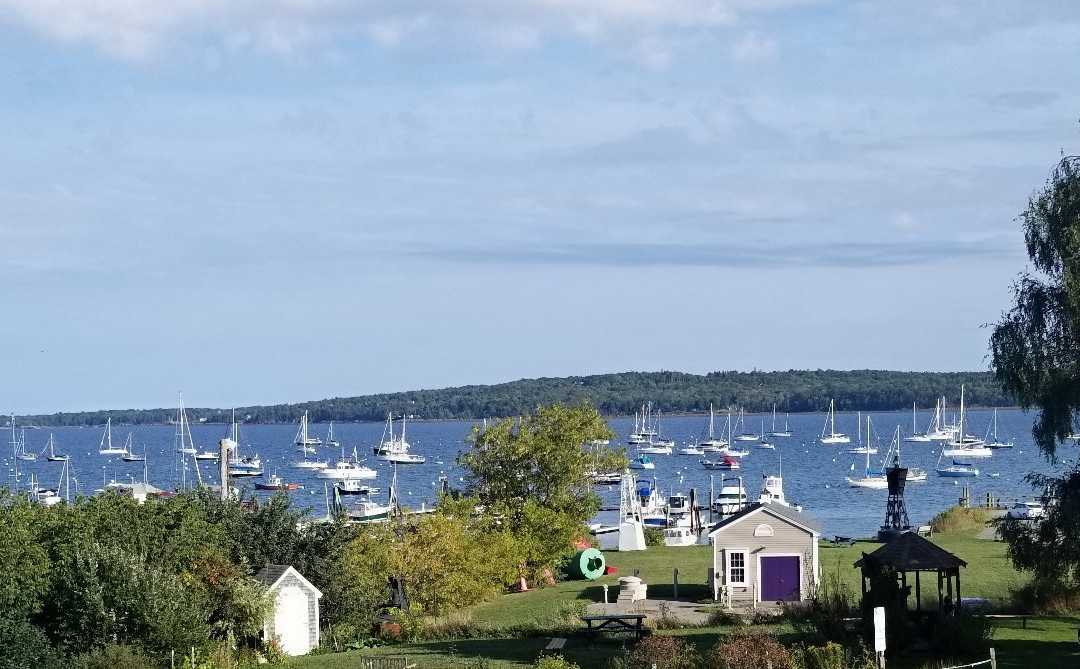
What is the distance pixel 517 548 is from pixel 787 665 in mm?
24054

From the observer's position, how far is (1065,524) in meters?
32.8

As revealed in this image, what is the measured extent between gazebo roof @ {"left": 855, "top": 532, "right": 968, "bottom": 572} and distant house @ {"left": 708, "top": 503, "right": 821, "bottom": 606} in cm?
899

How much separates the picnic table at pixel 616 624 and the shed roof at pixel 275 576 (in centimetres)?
807

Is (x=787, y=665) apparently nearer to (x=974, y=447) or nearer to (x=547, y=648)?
(x=547, y=648)

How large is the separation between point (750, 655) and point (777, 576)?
1712 cm

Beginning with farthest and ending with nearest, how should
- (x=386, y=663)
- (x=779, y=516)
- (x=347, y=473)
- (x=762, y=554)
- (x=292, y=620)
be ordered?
(x=347, y=473)
(x=779, y=516)
(x=762, y=554)
(x=292, y=620)
(x=386, y=663)

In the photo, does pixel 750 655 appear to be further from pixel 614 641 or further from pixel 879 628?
pixel 614 641

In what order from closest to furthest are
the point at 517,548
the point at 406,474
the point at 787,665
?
the point at 787,665 < the point at 517,548 < the point at 406,474

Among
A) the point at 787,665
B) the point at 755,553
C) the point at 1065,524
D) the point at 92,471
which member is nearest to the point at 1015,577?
the point at 755,553

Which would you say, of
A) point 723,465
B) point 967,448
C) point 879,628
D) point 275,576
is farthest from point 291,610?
point 967,448

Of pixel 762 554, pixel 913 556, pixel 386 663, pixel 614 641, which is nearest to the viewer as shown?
pixel 386 663

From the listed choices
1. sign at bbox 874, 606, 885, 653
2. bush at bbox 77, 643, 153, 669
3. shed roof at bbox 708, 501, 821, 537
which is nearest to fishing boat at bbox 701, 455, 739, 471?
shed roof at bbox 708, 501, 821, 537

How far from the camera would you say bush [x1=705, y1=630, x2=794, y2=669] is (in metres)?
27.7

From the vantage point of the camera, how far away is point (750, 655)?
91.8ft
